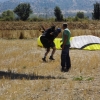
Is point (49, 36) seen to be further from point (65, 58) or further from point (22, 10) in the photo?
point (22, 10)

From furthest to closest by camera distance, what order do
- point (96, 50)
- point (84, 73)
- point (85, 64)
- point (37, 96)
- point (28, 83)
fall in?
point (96, 50) → point (85, 64) → point (84, 73) → point (28, 83) → point (37, 96)

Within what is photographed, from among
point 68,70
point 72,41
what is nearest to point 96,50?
point 72,41

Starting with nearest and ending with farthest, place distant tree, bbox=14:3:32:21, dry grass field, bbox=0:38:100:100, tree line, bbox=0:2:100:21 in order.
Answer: dry grass field, bbox=0:38:100:100 → tree line, bbox=0:2:100:21 → distant tree, bbox=14:3:32:21

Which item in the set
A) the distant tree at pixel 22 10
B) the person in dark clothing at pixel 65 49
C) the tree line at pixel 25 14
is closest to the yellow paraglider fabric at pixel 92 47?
the person in dark clothing at pixel 65 49

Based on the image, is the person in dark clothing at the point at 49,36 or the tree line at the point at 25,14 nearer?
the person in dark clothing at the point at 49,36

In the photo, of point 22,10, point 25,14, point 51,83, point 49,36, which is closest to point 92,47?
point 49,36

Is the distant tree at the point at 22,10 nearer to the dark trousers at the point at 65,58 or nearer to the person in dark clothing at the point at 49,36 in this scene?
the person in dark clothing at the point at 49,36

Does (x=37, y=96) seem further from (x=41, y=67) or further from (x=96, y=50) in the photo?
(x=96, y=50)

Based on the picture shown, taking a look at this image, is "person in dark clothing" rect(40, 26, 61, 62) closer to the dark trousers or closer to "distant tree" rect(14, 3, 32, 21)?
the dark trousers

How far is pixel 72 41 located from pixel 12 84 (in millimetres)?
12765

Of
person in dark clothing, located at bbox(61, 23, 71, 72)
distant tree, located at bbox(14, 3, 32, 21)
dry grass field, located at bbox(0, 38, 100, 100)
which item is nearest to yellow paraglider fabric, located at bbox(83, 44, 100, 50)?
dry grass field, located at bbox(0, 38, 100, 100)

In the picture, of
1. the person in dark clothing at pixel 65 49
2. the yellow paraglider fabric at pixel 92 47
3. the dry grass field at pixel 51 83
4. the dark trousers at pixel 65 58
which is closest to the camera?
the dry grass field at pixel 51 83

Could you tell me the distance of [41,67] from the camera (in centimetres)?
1441

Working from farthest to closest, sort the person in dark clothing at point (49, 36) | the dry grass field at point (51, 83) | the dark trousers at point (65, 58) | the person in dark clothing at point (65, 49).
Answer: the person in dark clothing at point (49, 36), the dark trousers at point (65, 58), the person in dark clothing at point (65, 49), the dry grass field at point (51, 83)
